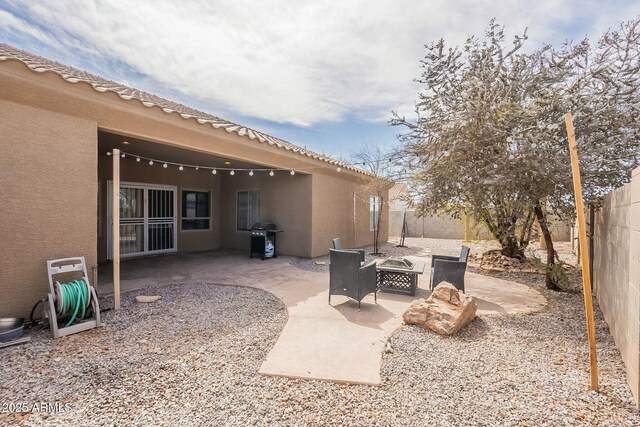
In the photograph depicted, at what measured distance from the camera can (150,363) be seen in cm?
305

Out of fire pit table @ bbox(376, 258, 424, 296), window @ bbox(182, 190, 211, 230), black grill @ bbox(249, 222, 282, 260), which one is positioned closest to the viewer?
fire pit table @ bbox(376, 258, 424, 296)

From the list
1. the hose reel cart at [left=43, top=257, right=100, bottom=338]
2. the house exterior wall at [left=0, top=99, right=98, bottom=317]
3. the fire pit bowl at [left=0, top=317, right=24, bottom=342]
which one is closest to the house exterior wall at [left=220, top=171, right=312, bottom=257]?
the house exterior wall at [left=0, top=99, right=98, bottom=317]

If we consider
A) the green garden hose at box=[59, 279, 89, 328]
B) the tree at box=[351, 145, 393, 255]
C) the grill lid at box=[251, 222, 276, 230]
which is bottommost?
the green garden hose at box=[59, 279, 89, 328]

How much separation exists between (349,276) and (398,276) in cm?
148

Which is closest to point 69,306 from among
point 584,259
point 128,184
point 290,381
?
point 290,381

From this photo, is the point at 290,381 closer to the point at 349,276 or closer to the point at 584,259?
the point at 349,276

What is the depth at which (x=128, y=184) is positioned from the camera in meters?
9.01

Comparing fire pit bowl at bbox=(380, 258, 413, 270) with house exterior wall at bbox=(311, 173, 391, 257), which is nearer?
fire pit bowl at bbox=(380, 258, 413, 270)

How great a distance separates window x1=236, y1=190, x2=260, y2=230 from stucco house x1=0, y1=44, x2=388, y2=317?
2.0 inches

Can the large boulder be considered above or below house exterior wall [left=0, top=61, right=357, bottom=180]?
below

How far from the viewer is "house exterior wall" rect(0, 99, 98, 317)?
381 cm

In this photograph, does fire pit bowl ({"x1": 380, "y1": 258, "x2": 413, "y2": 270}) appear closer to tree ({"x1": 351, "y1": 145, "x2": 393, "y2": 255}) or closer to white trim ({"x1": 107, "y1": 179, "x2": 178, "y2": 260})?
tree ({"x1": 351, "y1": 145, "x2": 393, "y2": 255})

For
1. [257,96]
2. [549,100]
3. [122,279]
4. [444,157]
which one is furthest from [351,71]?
[122,279]

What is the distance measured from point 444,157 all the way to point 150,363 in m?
5.62
